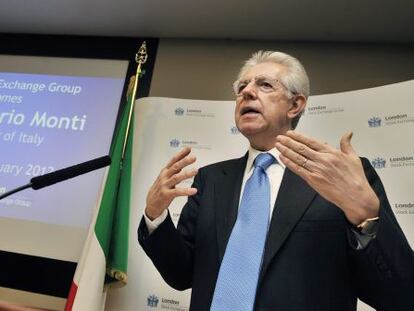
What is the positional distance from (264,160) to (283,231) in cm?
29

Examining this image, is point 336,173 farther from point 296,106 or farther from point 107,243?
point 107,243

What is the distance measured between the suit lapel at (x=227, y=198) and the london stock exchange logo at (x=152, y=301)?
0.94 meters

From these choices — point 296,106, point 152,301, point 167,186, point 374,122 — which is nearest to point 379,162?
point 374,122

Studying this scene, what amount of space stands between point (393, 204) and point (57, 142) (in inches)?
81.0

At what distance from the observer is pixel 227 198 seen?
1.21 m

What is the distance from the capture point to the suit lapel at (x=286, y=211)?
1.01m

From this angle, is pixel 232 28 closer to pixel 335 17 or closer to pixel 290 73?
pixel 335 17

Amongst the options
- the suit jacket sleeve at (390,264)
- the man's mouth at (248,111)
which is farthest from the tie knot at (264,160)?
the suit jacket sleeve at (390,264)

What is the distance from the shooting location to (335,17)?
7.58 ft

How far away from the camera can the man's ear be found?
142cm

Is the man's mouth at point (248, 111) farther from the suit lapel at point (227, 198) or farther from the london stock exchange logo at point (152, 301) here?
the london stock exchange logo at point (152, 301)

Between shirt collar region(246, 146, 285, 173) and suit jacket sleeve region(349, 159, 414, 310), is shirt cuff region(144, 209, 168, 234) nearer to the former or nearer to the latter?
shirt collar region(246, 146, 285, 173)

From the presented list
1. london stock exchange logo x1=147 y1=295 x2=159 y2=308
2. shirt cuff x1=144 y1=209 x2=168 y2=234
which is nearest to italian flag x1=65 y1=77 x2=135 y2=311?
london stock exchange logo x1=147 y1=295 x2=159 y2=308

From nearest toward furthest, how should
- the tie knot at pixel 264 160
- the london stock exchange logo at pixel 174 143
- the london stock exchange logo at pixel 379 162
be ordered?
the tie knot at pixel 264 160
the london stock exchange logo at pixel 379 162
the london stock exchange logo at pixel 174 143
